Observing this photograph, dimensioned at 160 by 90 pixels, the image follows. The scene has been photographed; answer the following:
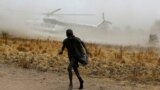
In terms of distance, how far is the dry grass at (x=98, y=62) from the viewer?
2016cm

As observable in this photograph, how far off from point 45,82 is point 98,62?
4.50 m

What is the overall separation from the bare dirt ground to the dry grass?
86 cm

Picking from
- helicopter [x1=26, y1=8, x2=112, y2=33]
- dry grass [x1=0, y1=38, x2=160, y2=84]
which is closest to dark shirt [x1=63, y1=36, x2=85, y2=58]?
dry grass [x1=0, y1=38, x2=160, y2=84]

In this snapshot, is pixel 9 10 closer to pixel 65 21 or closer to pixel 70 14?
pixel 70 14

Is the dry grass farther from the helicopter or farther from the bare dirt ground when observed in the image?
the helicopter

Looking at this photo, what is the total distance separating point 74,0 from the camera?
4309cm

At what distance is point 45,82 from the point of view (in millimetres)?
18297

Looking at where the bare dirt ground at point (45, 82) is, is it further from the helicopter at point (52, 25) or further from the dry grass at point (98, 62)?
the helicopter at point (52, 25)

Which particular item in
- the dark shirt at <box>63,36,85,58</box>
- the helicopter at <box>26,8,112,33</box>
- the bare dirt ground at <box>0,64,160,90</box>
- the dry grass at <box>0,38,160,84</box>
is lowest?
the bare dirt ground at <box>0,64,160,90</box>

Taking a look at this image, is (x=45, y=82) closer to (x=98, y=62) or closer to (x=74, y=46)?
(x=74, y=46)

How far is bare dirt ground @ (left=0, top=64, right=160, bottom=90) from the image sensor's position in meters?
17.5

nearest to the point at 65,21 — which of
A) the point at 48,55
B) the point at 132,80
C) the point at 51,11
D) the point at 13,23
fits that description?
the point at 51,11

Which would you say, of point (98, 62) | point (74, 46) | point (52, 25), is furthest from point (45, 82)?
point (52, 25)

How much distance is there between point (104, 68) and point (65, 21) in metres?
28.9
